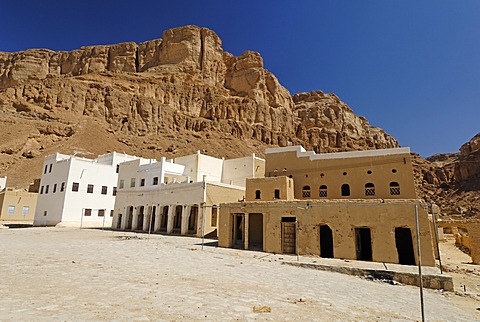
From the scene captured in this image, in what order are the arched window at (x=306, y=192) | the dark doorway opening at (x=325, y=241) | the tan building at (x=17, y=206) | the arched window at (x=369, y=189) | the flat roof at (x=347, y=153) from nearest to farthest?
the dark doorway opening at (x=325, y=241), the flat roof at (x=347, y=153), the arched window at (x=369, y=189), the arched window at (x=306, y=192), the tan building at (x=17, y=206)

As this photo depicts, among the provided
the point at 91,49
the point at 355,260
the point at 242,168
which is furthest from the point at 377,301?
the point at 91,49

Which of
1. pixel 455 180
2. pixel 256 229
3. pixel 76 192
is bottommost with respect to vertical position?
pixel 256 229

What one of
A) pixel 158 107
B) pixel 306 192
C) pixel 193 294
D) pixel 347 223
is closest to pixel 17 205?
pixel 306 192

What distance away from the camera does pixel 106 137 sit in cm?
7256

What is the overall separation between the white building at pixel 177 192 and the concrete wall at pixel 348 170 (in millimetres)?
6125

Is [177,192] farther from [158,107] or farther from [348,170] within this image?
[158,107]

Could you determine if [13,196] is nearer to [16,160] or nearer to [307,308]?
[16,160]

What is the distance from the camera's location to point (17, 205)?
140 ft

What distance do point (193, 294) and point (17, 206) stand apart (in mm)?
46189

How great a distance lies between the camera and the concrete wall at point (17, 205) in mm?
41516

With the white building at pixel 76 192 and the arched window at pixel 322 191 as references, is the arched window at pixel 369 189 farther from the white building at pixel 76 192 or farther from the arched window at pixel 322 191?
the white building at pixel 76 192

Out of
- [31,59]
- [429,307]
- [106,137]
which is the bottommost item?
[429,307]

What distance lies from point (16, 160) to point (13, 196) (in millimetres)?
20372

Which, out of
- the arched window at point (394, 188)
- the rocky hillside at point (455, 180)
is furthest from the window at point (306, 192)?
the rocky hillside at point (455, 180)
